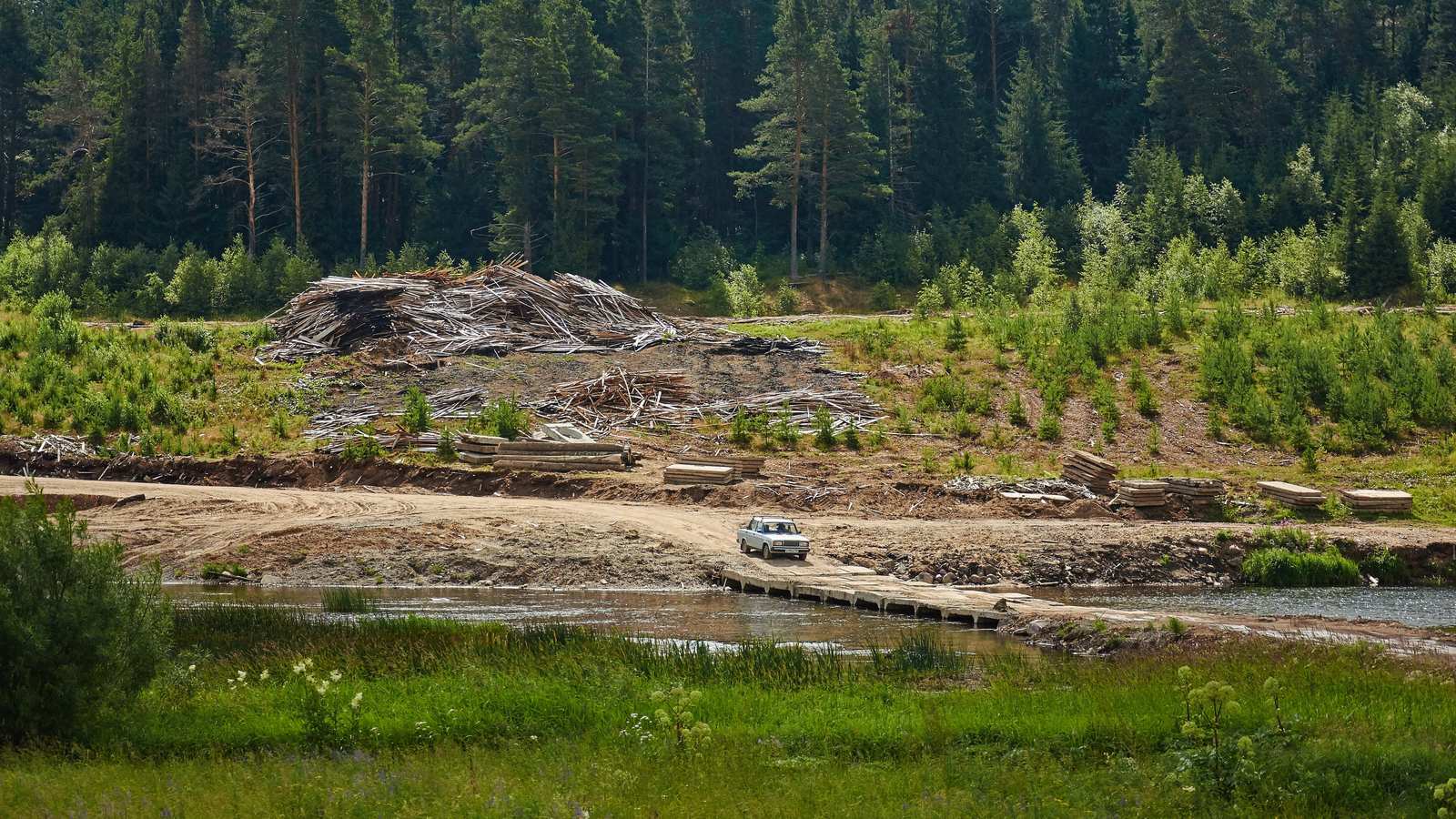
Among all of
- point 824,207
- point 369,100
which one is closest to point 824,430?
point 824,207

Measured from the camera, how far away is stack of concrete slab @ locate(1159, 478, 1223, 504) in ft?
135

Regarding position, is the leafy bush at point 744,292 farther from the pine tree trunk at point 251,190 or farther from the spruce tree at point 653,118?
the pine tree trunk at point 251,190

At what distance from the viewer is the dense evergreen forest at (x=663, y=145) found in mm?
79250

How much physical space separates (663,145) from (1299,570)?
6250 cm

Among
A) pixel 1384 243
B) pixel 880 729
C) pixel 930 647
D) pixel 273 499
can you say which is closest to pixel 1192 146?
pixel 1384 243

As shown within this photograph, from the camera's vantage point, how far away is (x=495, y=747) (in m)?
17.2

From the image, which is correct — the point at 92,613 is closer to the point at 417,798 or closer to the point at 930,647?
the point at 417,798

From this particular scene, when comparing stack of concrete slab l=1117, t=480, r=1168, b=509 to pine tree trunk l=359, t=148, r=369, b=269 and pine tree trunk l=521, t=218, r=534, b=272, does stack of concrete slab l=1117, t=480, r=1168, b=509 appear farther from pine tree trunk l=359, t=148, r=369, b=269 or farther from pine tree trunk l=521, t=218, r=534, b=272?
pine tree trunk l=359, t=148, r=369, b=269

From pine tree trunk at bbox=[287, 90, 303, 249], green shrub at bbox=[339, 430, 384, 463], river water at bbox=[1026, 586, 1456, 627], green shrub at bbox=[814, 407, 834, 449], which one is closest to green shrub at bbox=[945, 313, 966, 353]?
green shrub at bbox=[814, 407, 834, 449]

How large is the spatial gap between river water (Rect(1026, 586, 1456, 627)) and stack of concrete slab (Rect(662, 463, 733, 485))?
1144 centimetres

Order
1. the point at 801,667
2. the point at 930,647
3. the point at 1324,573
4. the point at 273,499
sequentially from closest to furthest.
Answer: the point at 801,667 → the point at 930,647 → the point at 1324,573 → the point at 273,499

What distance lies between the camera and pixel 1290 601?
32.7 m

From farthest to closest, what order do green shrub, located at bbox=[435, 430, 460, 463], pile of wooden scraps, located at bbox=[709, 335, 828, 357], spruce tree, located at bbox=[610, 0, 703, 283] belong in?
spruce tree, located at bbox=[610, 0, 703, 283] < pile of wooden scraps, located at bbox=[709, 335, 828, 357] < green shrub, located at bbox=[435, 430, 460, 463]

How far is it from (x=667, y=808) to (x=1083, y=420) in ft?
126
